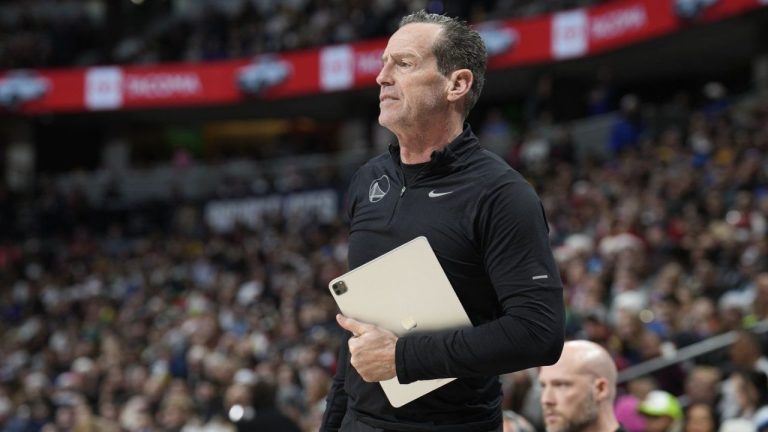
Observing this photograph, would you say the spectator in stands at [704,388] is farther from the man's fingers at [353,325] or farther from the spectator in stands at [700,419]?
the man's fingers at [353,325]

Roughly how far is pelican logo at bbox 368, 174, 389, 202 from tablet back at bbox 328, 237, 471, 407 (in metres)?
0.22

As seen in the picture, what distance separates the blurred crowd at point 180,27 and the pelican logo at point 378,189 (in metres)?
16.1

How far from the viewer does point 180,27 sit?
2228 centimetres

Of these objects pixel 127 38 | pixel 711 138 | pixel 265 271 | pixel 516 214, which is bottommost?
pixel 265 271

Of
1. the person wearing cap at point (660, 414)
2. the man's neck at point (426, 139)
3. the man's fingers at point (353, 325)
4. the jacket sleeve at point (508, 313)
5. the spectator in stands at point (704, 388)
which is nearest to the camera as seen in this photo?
the jacket sleeve at point (508, 313)

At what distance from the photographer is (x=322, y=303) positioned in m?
11.9

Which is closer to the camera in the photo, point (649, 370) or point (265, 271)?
point (649, 370)

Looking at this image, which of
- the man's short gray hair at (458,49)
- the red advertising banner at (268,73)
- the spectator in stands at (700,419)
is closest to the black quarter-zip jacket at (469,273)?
the man's short gray hair at (458,49)

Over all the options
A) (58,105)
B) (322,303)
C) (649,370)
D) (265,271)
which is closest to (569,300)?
(649,370)

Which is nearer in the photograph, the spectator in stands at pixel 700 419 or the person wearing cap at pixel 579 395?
the person wearing cap at pixel 579 395

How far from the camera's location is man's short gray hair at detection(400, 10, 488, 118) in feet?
7.09

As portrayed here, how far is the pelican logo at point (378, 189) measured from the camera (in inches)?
88.1

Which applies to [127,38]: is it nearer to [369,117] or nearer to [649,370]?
[369,117]

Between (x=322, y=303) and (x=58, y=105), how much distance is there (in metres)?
11.1
